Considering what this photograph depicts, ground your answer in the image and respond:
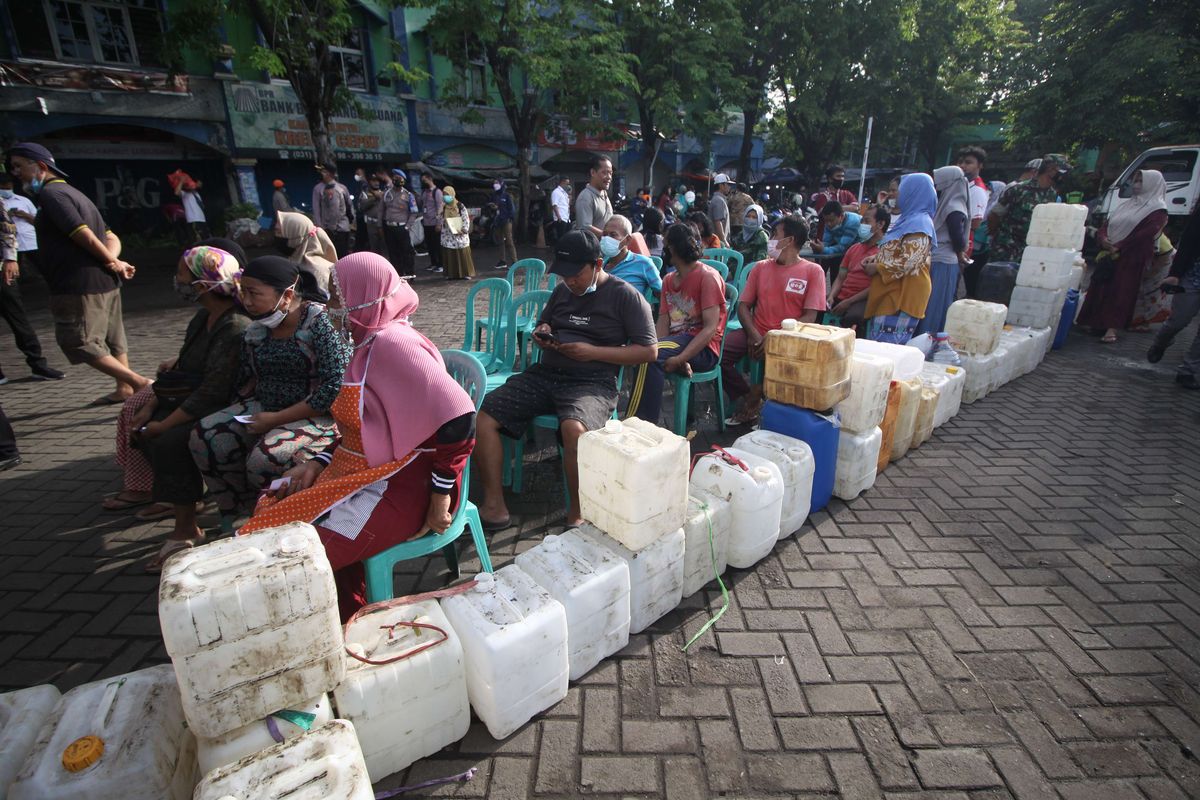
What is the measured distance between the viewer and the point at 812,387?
10.3 feet

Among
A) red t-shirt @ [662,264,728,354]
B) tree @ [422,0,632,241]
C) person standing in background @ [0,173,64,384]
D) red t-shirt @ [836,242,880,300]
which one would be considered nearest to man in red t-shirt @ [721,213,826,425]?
red t-shirt @ [662,264,728,354]

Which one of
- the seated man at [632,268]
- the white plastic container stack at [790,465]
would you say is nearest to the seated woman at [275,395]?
the white plastic container stack at [790,465]

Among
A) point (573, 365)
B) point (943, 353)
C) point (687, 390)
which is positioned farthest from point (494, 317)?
point (943, 353)

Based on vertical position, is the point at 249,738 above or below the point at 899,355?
below

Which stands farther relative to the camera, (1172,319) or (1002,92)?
(1002,92)

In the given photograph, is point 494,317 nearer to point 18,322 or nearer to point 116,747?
point 116,747

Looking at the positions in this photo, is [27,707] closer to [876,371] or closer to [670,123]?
[876,371]

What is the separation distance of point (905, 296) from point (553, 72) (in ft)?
35.1

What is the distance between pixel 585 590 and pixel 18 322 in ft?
21.9

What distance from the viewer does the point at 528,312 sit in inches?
199

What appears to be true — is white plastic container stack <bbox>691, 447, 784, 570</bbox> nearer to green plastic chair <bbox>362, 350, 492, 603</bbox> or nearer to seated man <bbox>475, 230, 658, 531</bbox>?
seated man <bbox>475, 230, 658, 531</bbox>

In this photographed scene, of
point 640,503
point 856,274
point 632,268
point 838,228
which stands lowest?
point 640,503

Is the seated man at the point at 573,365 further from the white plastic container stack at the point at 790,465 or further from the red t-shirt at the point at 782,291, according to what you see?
the red t-shirt at the point at 782,291

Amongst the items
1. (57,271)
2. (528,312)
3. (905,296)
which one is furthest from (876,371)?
(57,271)
